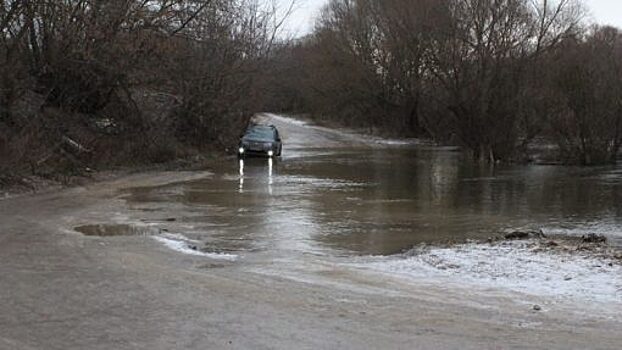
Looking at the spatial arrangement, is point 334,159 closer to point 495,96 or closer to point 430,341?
point 495,96

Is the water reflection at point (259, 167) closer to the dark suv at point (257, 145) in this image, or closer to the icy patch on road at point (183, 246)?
the dark suv at point (257, 145)

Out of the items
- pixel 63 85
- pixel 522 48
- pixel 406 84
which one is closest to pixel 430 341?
pixel 63 85

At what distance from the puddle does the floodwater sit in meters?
0.58

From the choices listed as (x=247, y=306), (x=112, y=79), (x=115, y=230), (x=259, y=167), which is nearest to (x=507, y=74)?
(x=259, y=167)

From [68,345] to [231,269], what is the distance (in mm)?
3585

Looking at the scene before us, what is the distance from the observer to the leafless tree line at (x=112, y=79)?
66.5 feet

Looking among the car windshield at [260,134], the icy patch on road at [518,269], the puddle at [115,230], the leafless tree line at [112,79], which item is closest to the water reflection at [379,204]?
the puddle at [115,230]

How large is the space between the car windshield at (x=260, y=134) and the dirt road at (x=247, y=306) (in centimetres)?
2400

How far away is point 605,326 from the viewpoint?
6.53m

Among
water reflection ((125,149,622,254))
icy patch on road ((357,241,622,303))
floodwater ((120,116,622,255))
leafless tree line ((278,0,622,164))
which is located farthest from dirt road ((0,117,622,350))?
leafless tree line ((278,0,622,164))

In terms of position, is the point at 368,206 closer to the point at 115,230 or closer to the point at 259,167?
the point at 115,230

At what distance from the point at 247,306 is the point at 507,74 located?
32.0 metres

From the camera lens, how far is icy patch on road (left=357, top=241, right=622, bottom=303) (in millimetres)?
7973

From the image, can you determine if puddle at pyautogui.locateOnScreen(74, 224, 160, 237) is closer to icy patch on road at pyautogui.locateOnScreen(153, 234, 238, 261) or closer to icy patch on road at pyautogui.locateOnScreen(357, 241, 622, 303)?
icy patch on road at pyautogui.locateOnScreen(153, 234, 238, 261)
